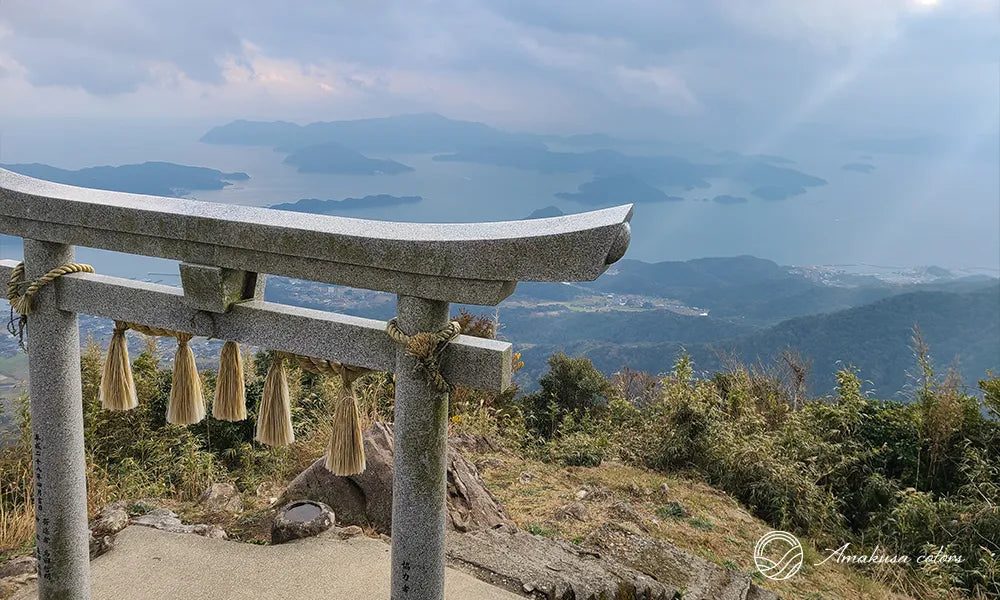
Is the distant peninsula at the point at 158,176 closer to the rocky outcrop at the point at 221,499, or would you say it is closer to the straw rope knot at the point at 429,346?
the rocky outcrop at the point at 221,499

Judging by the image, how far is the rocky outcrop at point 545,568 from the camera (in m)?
3.89

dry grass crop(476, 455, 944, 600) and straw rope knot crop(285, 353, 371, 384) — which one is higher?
straw rope knot crop(285, 353, 371, 384)

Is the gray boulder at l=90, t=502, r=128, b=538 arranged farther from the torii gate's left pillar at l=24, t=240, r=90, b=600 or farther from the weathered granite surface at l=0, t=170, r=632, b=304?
the weathered granite surface at l=0, t=170, r=632, b=304

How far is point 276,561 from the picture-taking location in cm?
407

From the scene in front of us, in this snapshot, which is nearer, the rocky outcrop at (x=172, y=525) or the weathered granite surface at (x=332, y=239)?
the weathered granite surface at (x=332, y=239)

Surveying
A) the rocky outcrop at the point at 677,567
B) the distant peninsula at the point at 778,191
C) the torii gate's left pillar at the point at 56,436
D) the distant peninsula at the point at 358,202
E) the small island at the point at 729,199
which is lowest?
the rocky outcrop at the point at 677,567

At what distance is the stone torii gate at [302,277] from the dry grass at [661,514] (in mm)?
2795

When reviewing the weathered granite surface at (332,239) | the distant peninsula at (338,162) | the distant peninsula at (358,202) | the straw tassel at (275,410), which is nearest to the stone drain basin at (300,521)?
the straw tassel at (275,410)

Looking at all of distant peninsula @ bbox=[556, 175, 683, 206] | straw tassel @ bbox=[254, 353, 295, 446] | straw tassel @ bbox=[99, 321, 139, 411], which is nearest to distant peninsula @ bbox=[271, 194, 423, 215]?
straw tassel @ bbox=[99, 321, 139, 411]

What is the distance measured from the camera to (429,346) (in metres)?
2.24

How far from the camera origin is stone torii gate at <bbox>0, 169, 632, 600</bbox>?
2102mm

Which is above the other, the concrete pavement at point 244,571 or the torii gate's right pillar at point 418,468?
the torii gate's right pillar at point 418,468

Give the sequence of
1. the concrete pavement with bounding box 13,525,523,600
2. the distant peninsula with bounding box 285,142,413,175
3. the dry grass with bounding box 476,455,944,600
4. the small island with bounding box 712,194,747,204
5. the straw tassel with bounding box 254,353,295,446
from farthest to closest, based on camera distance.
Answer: the small island with bounding box 712,194,747,204 < the distant peninsula with bounding box 285,142,413,175 < the dry grass with bounding box 476,455,944,600 < the concrete pavement with bounding box 13,525,523,600 < the straw tassel with bounding box 254,353,295,446

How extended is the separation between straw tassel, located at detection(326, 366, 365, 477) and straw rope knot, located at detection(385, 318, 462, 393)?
35 cm
